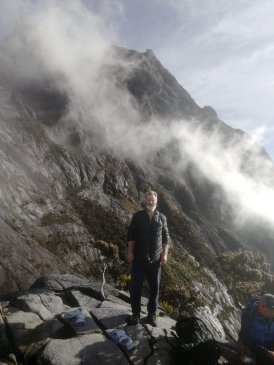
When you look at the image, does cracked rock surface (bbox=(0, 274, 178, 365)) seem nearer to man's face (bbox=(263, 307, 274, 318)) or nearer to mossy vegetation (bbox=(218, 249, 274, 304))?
man's face (bbox=(263, 307, 274, 318))

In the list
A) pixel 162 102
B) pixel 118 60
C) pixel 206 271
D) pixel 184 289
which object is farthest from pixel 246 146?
pixel 184 289

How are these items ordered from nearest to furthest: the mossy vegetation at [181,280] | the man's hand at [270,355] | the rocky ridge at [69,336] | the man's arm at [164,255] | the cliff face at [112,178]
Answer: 1. the man's hand at [270,355]
2. the rocky ridge at [69,336]
3. the man's arm at [164,255]
4. the cliff face at [112,178]
5. the mossy vegetation at [181,280]

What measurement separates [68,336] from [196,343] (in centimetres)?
301

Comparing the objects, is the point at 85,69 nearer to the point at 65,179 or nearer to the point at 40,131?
the point at 40,131

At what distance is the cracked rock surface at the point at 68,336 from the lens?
7434mm

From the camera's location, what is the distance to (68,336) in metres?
8.22

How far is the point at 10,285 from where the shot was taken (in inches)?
536

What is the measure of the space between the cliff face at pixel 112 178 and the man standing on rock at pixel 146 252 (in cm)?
670

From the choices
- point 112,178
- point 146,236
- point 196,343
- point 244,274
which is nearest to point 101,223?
point 112,178

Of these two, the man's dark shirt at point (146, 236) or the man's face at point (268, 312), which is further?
the man's dark shirt at point (146, 236)

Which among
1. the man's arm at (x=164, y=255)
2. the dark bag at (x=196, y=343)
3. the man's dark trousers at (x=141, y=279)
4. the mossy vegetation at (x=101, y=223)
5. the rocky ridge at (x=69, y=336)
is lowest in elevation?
the rocky ridge at (x=69, y=336)

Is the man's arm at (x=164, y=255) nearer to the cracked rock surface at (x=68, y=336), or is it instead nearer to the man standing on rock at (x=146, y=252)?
the man standing on rock at (x=146, y=252)

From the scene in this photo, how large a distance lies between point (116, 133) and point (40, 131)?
22.3 meters

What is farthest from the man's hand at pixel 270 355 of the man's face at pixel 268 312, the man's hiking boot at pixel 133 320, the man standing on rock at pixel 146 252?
the man's hiking boot at pixel 133 320
